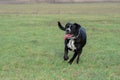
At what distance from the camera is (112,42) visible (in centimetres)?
1675

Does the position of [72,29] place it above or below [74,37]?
above

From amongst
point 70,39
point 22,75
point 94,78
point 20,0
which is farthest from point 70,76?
point 20,0

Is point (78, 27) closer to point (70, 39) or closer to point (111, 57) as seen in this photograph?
point (70, 39)

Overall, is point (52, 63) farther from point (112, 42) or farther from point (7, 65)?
point (112, 42)

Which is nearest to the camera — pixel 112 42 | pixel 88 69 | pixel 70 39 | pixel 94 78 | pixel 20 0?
pixel 94 78

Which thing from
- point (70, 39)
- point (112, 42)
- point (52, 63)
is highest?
point (70, 39)

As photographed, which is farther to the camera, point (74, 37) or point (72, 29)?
point (74, 37)

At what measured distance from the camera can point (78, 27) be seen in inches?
432

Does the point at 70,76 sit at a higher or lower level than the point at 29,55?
higher

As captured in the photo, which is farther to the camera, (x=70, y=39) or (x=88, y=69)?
(x=70, y=39)

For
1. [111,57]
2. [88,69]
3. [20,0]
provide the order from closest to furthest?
[88,69], [111,57], [20,0]

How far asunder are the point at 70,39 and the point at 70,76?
6.48ft

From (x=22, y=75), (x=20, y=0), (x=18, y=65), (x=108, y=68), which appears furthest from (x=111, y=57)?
(x=20, y=0)

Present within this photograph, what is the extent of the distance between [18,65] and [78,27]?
200 cm
